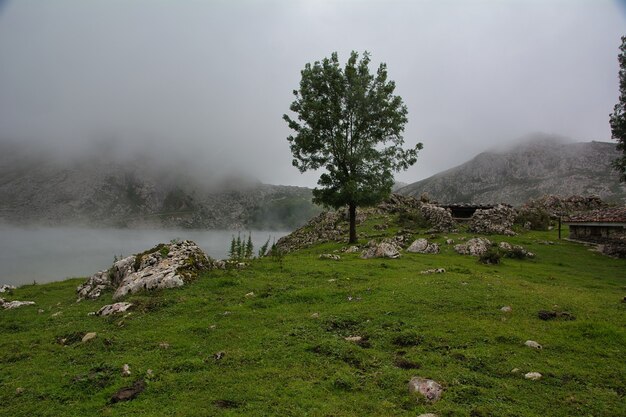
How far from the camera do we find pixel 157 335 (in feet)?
47.2

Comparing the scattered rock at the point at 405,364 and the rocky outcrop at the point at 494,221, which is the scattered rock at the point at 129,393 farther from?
the rocky outcrop at the point at 494,221

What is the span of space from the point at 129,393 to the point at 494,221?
5728cm

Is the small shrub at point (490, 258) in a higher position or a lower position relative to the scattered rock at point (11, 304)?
higher

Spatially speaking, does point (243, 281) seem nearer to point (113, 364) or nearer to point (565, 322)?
point (113, 364)

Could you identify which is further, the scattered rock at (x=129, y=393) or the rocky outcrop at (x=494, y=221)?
the rocky outcrop at (x=494, y=221)

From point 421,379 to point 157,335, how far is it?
10209mm

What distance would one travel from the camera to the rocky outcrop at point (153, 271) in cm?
2114

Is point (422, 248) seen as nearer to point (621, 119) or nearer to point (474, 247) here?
point (474, 247)

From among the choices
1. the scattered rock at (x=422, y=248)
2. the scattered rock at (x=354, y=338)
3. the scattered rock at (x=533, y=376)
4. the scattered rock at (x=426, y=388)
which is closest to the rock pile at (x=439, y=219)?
the scattered rock at (x=422, y=248)

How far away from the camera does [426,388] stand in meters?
9.33

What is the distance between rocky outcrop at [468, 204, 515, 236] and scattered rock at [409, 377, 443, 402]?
47705mm

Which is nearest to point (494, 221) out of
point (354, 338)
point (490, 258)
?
point (490, 258)

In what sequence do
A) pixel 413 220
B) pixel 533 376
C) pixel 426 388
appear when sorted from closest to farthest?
pixel 426 388 → pixel 533 376 → pixel 413 220

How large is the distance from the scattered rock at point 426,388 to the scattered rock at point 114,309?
14227mm
